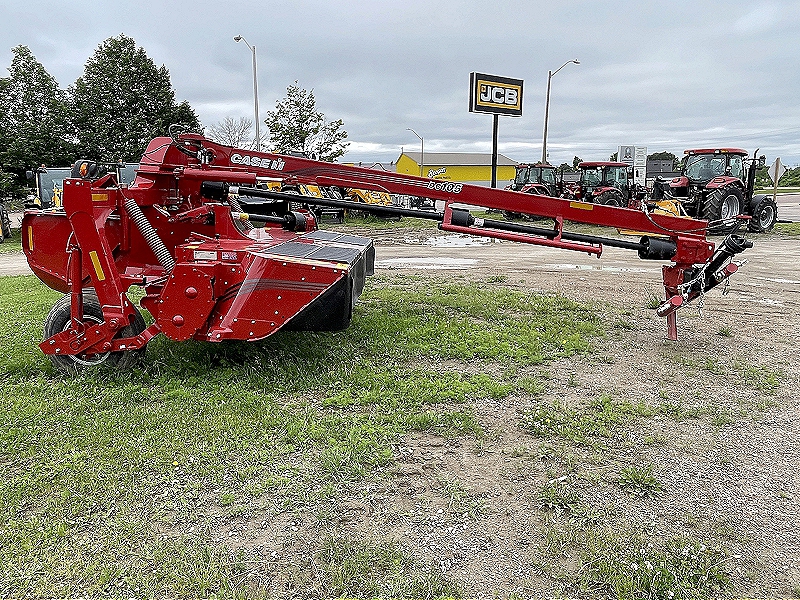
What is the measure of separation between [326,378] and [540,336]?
2.46 metres

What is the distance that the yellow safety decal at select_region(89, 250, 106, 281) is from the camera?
16.4 ft

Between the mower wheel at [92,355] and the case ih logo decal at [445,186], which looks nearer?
the mower wheel at [92,355]

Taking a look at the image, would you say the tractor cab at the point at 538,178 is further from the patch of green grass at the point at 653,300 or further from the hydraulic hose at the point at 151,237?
the hydraulic hose at the point at 151,237

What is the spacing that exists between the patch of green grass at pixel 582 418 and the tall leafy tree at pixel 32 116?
27.0 meters

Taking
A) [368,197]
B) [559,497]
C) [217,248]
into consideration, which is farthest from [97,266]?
[368,197]

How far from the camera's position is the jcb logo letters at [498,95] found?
961 inches

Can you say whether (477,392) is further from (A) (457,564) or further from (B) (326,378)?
(A) (457,564)

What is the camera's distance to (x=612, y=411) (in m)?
4.69

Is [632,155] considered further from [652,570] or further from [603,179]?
[652,570]

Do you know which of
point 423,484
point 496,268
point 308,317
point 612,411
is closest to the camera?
point 423,484

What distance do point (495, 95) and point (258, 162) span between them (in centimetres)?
2044

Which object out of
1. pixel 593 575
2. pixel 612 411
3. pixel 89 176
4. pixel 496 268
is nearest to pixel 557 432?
pixel 612 411

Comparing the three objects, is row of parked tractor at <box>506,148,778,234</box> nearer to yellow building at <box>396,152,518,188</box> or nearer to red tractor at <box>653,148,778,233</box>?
red tractor at <box>653,148,778,233</box>

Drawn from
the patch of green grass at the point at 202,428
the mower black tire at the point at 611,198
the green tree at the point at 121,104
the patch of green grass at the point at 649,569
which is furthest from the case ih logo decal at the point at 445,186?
the green tree at the point at 121,104
